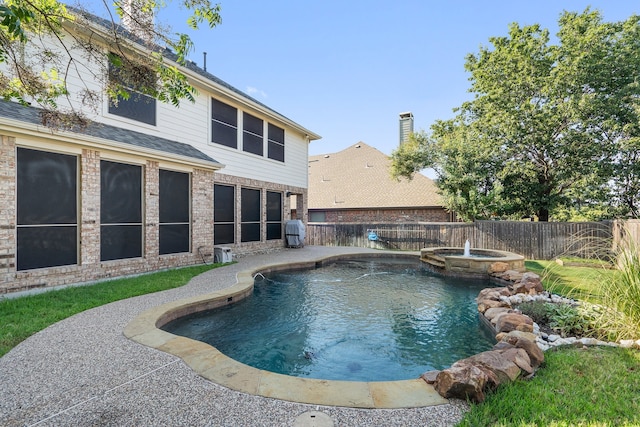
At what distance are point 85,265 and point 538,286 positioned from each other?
9808mm

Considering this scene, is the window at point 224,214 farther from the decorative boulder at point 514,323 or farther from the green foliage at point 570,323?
the green foliage at point 570,323

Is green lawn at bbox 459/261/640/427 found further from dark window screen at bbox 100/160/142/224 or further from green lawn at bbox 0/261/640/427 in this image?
dark window screen at bbox 100/160/142/224

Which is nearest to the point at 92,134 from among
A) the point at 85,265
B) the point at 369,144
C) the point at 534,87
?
the point at 85,265

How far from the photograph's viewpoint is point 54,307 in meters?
5.01

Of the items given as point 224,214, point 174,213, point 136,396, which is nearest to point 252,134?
point 224,214

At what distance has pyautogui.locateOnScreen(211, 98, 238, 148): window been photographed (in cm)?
1090

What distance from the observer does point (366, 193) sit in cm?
1991

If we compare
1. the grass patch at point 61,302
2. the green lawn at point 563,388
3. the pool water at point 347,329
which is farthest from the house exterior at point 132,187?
the pool water at point 347,329

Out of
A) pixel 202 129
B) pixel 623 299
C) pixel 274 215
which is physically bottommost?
pixel 623 299

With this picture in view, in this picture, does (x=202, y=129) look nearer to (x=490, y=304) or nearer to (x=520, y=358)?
(x=490, y=304)

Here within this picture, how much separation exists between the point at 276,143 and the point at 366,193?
8.15 metres

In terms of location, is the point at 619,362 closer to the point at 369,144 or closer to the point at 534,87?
the point at 534,87

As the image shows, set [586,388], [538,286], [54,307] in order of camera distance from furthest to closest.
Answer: [538,286]
[54,307]
[586,388]

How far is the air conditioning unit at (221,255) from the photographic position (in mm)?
9992
